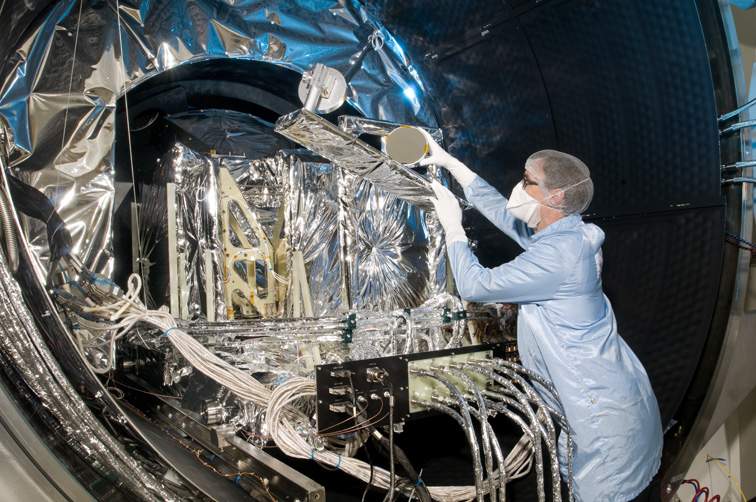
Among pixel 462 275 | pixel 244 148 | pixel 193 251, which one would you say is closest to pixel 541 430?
pixel 462 275

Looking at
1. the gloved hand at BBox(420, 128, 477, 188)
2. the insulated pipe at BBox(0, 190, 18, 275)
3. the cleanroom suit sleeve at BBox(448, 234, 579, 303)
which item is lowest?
the cleanroom suit sleeve at BBox(448, 234, 579, 303)

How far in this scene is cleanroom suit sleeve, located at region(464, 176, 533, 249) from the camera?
1.76 m

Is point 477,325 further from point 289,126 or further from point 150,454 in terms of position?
point 150,454

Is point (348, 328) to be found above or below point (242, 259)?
below

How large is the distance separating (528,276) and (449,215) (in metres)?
0.34

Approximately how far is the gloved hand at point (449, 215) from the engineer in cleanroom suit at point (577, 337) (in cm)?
5

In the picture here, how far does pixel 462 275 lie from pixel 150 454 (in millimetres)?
871

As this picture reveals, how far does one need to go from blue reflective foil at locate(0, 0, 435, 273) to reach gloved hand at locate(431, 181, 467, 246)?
35.5 inches

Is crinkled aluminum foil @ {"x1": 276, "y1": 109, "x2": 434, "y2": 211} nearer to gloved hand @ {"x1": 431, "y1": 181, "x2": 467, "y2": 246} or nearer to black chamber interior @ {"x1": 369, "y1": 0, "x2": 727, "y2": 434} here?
gloved hand @ {"x1": 431, "y1": 181, "x2": 467, "y2": 246}

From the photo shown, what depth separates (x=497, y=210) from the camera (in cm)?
176

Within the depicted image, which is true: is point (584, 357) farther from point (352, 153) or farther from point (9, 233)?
point (9, 233)

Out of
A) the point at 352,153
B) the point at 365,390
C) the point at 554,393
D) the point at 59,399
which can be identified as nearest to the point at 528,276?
the point at 554,393

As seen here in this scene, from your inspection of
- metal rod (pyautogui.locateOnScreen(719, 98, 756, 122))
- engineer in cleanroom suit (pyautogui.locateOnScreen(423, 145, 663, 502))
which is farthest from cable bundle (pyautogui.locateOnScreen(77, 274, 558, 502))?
metal rod (pyautogui.locateOnScreen(719, 98, 756, 122))

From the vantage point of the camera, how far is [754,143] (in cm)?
151
